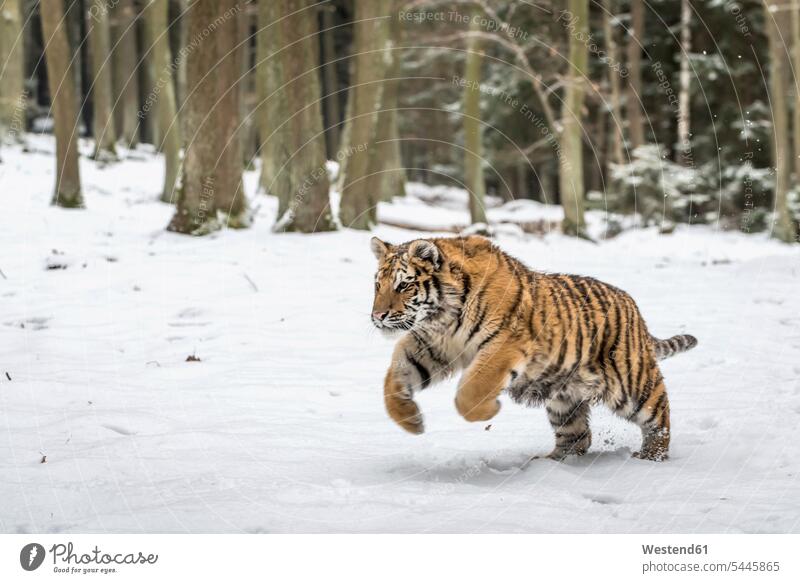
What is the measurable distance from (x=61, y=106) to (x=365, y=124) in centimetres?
557

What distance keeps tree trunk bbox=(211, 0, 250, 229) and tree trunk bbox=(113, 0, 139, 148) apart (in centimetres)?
1640

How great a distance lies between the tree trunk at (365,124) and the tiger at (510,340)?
940 centimetres

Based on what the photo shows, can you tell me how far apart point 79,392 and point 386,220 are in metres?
11.5

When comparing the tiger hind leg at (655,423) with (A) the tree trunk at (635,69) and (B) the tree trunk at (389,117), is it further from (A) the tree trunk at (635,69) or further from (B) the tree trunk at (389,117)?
(A) the tree trunk at (635,69)

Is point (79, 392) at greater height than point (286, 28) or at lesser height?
A: lesser

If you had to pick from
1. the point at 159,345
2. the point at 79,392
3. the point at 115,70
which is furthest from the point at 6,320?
the point at 115,70

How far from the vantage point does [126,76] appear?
3125 centimetres

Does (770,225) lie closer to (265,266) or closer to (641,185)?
(641,185)

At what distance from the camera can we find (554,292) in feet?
17.2

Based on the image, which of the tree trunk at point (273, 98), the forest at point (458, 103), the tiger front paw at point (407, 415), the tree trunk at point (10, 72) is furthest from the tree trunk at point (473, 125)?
the tiger front paw at point (407, 415)

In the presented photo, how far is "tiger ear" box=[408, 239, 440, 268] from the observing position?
4.66 metres

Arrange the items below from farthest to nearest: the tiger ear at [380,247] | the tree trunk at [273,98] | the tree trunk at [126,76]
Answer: the tree trunk at [126,76] < the tree trunk at [273,98] < the tiger ear at [380,247]

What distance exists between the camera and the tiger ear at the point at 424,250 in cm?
466
